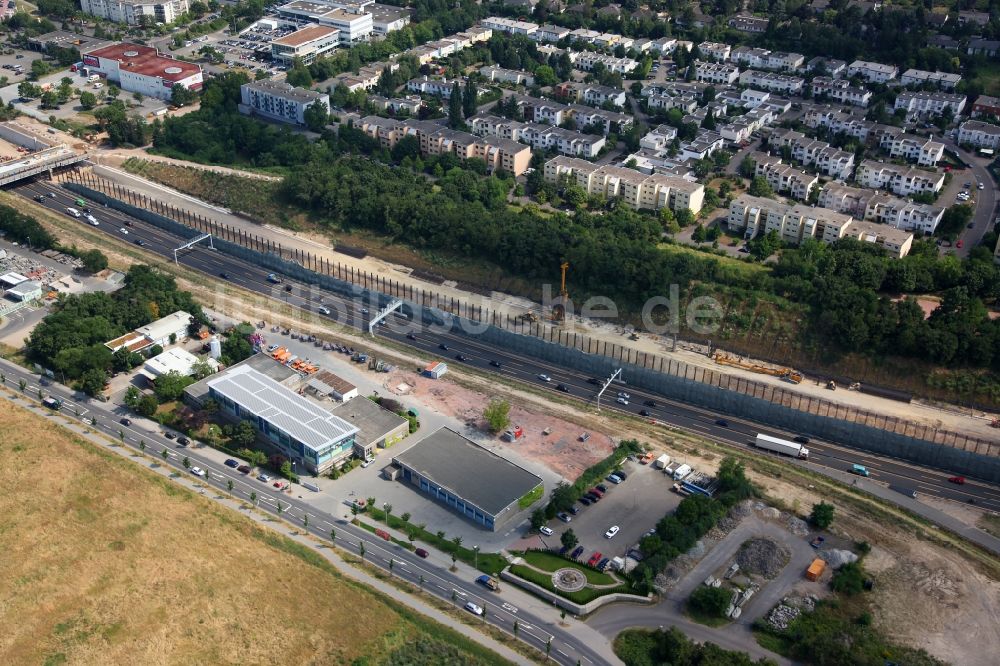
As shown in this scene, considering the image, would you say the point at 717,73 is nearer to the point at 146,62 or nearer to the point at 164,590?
the point at 146,62

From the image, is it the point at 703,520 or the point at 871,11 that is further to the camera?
the point at 871,11

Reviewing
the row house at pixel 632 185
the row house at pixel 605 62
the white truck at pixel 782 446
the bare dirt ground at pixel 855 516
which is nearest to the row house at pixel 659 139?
the row house at pixel 632 185

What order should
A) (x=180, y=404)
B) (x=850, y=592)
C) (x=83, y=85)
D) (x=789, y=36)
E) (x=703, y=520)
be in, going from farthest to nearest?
1. (x=789, y=36)
2. (x=83, y=85)
3. (x=180, y=404)
4. (x=703, y=520)
5. (x=850, y=592)

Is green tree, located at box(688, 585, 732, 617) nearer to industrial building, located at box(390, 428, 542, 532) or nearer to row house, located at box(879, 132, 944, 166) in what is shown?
industrial building, located at box(390, 428, 542, 532)

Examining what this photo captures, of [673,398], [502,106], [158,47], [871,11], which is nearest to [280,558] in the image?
[673,398]

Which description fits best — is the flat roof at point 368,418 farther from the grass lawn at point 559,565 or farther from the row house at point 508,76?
the row house at point 508,76

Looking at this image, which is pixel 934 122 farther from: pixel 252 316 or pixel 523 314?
pixel 252 316

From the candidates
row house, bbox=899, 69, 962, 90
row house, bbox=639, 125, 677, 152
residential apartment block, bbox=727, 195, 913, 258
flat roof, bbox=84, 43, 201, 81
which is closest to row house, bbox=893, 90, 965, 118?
row house, bbox=899, 69, 962, 90
